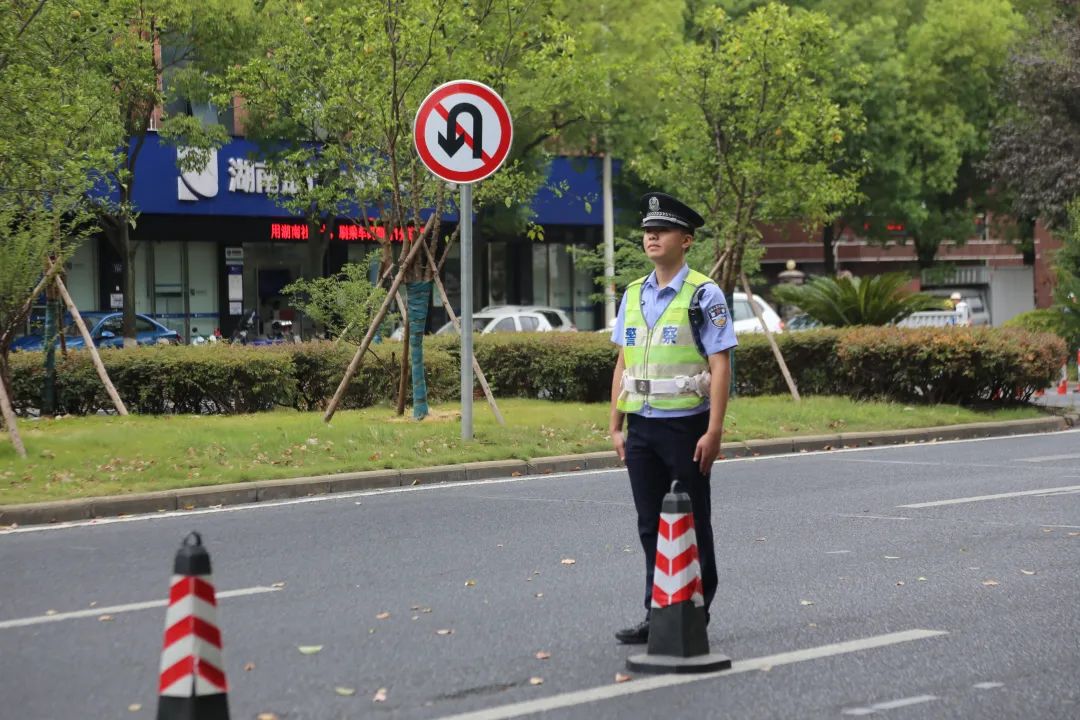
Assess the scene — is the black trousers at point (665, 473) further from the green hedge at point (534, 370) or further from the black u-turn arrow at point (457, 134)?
the green hedge at point (534, 370)

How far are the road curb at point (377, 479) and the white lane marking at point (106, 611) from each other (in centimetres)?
349

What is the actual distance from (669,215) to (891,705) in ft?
7.24

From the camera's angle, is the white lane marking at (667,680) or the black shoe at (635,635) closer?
the white lane marking at (667,680)

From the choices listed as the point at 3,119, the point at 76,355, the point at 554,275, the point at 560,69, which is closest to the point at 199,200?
the point at 554,275

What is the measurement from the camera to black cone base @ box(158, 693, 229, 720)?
4.79m

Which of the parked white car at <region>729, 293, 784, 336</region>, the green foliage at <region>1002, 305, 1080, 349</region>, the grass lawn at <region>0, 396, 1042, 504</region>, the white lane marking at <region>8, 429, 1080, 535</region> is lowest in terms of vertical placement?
the white lane marking at <region>8, 429, 1080, 535</region>

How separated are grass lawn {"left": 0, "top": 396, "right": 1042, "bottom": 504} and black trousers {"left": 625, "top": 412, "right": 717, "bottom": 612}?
20.2 ft

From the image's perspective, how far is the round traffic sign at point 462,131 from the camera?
13.7m

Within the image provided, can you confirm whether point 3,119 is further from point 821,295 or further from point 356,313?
point 821,295

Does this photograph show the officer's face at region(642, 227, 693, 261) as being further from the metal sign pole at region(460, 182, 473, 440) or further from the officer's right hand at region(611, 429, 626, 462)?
the metal sign pole at region(460, 182, 473, 440)

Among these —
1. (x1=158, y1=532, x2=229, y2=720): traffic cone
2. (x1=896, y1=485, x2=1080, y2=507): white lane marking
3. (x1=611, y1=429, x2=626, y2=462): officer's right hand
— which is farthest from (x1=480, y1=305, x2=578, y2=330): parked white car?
(x1=158, y1=532, x2=229, y2=720): traffic cone

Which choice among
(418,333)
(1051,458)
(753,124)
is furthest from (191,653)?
(753,124)

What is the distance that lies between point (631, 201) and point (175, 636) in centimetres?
4308

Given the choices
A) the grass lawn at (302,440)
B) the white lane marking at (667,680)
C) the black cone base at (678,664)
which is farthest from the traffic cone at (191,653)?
the grass lawn at (302,440)
